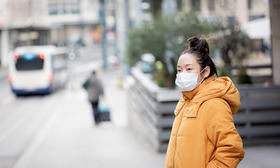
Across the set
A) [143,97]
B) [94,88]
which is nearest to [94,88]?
[94,88]

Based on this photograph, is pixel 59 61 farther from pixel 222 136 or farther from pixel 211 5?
pixel 222 136

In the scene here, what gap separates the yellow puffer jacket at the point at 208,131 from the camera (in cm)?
281

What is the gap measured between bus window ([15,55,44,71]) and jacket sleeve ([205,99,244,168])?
23913 millimetres

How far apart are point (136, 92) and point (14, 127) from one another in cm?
517

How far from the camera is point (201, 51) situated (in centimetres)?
305

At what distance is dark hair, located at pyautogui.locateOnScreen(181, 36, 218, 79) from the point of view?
3045mm

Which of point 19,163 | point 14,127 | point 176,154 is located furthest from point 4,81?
point 176,154

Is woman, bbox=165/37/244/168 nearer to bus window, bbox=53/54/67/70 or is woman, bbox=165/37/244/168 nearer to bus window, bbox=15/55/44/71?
bus window, bbox=15/55/44/71

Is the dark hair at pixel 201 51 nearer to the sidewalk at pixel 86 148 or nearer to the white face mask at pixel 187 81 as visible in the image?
the white face mask at pixel 187 81

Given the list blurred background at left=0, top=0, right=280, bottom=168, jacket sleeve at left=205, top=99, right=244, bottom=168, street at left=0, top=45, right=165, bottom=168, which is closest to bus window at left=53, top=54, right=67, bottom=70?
blurred background at left=0, top=0, right=280, bottom=168

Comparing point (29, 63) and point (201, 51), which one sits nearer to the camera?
point (201, 51)

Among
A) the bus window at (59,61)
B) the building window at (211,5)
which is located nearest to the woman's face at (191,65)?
the bus window at (59,61)

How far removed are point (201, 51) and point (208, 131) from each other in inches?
20.1

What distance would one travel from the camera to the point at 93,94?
44.9 ft
